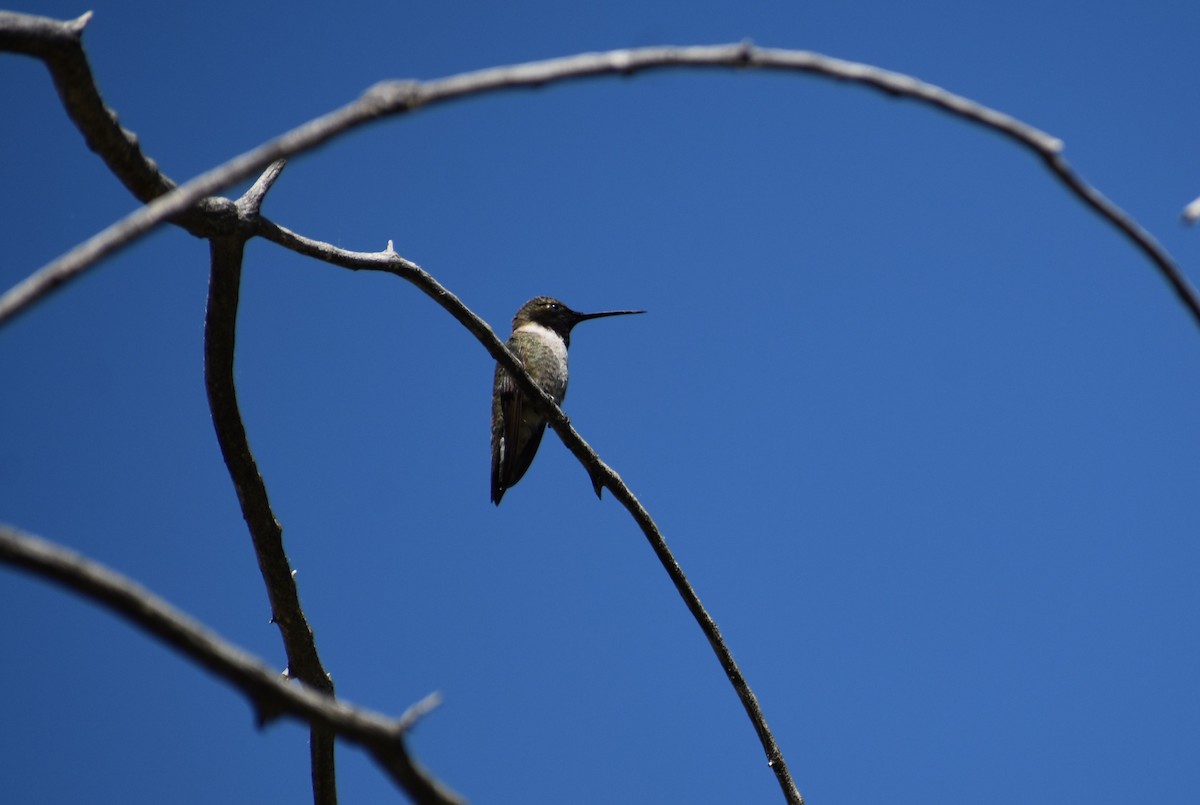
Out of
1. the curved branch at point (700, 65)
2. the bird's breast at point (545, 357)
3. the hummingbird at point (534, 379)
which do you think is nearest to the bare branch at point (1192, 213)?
the curved branch at point (700, 65)

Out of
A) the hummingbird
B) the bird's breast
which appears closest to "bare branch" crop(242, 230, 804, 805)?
the hummingbird

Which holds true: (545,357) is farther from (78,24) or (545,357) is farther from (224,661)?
(224,661)

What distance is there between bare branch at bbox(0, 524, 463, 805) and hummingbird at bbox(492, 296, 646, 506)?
5508 millimetres

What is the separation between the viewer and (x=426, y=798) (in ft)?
5.09

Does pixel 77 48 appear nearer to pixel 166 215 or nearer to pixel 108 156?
pixel 108 156

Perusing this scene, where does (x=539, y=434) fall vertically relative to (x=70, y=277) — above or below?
above

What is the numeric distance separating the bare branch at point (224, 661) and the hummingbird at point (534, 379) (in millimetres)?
5508

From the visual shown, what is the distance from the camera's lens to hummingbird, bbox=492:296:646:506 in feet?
26.0

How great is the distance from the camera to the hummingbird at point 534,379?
312 inches

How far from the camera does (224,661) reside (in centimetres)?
141

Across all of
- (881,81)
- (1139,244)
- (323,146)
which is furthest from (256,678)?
(1139,244)

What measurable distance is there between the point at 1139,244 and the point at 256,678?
1.30m

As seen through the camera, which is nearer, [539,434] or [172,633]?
[172,633]

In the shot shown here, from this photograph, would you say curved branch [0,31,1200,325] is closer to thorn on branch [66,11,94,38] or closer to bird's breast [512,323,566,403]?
thorn on branch [66,11,94,38]
